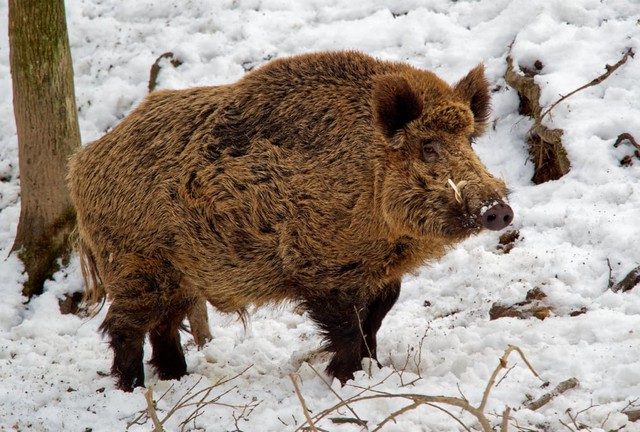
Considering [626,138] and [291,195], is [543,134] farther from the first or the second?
[291,195]

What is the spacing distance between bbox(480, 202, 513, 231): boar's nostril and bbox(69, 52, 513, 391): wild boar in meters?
0.15

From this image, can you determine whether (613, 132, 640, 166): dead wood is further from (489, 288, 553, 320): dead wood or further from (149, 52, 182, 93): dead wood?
(149, 52, 182, 93): dead wood

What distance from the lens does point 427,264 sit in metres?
4.95

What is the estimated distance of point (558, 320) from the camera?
4.79m

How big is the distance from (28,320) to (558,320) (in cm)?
435

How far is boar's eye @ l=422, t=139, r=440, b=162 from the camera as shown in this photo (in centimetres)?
446

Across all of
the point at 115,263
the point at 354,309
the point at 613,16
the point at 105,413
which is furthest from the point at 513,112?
the point at 105,413

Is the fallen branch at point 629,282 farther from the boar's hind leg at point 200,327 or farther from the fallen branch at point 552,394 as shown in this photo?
the boar's hind leg at point 200,327

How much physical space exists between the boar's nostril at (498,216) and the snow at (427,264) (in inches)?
35.4

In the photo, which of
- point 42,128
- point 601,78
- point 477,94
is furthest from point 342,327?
point 42,128

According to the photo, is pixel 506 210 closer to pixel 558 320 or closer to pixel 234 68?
pixel 558 320

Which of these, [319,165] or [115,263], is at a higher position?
[319,165]

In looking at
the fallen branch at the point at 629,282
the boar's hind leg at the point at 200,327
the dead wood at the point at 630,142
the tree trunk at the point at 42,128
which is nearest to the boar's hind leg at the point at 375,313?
the fallen branch at the point at 629,282

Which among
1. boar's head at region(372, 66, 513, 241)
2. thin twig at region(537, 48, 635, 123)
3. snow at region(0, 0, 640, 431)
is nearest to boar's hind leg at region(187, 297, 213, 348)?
snow at region(0, 0, 640, 431)
